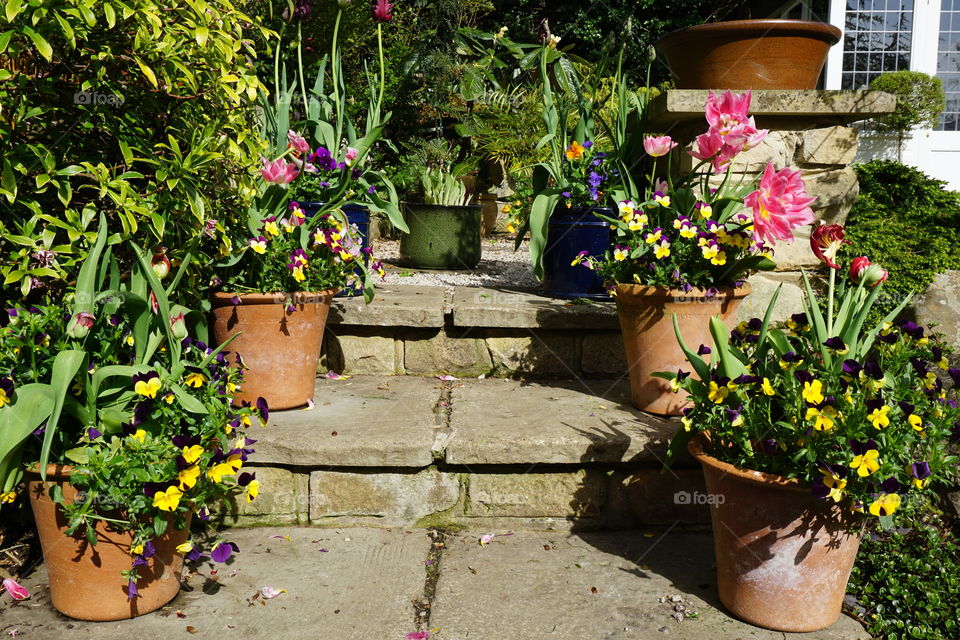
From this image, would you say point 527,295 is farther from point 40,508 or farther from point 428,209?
point 40,508

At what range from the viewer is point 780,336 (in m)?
1.71

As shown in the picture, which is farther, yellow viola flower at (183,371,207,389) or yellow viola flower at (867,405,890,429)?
yellow viola flower at (183,371,207,389)

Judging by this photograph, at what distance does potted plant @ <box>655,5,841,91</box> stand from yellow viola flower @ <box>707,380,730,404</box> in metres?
1.66

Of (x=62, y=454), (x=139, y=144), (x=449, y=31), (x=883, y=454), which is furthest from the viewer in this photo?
(x=449, y=31)

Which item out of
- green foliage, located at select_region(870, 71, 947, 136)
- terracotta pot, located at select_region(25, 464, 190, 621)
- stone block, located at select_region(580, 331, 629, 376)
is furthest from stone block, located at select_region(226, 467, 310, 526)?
green foliage, located at select_region(870, 71, 947, 136)

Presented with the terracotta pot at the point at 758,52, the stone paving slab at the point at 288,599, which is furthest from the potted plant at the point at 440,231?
the stone paving slab at the point at 288,599

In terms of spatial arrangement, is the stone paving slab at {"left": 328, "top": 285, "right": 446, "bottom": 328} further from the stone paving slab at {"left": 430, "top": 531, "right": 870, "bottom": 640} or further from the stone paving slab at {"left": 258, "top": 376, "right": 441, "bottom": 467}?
the stone paving slab at {"left": 430, "top": 531, "right": 870, "bottom": 640}

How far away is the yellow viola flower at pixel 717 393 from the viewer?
165 centimetres

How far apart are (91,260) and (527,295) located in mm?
1794

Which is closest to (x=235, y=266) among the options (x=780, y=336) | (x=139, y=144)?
(x=139, y=144)

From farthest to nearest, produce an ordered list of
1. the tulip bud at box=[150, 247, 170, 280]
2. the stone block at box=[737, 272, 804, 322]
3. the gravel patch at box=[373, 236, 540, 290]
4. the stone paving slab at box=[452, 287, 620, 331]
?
the gravel patch at box=[373, 236, 540, 290] < the stone block at box=[737, 272, 804, 322] < the stone paving slab at box=[452, 287, 620, 331] < the tulip bud at box=[150, 247, 170, 280]

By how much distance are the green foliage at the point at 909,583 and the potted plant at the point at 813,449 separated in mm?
146

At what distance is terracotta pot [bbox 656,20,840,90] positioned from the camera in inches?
110

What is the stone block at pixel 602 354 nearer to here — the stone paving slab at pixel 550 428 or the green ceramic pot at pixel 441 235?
the stone paving slab at pixel 550 428
